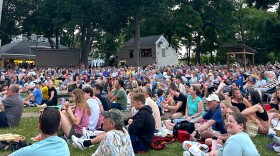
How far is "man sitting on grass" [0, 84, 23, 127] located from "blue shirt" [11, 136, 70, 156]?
6.59 metres

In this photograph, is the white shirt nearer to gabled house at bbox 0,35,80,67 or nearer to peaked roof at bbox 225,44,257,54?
peaked roof at bbox 225,44,257,54

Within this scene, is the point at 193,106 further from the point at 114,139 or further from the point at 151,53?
the point at 151,53

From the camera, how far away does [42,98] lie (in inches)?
594

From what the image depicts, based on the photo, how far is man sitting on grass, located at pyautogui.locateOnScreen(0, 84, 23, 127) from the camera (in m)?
9.41

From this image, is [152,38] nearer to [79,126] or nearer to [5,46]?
[5,46]

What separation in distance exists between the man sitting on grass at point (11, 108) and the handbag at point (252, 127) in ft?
20.5

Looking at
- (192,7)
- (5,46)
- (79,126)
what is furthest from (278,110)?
(5,46)

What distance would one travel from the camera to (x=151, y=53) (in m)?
56.6

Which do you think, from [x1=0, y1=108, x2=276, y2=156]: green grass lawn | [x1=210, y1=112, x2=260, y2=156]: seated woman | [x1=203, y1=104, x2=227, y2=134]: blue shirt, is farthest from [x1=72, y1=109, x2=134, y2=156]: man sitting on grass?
[x1=203, y1=104, x2=227, y2=134]: blue shirt

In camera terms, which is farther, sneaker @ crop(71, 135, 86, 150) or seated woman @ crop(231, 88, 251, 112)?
seated woman @ crop(231, 88, 251, 112)

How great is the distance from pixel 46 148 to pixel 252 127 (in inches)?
220


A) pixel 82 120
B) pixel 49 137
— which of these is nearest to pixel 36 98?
pixel 82 120

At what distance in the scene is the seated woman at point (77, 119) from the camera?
748 centimetres

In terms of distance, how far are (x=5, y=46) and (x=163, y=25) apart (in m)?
27.3
